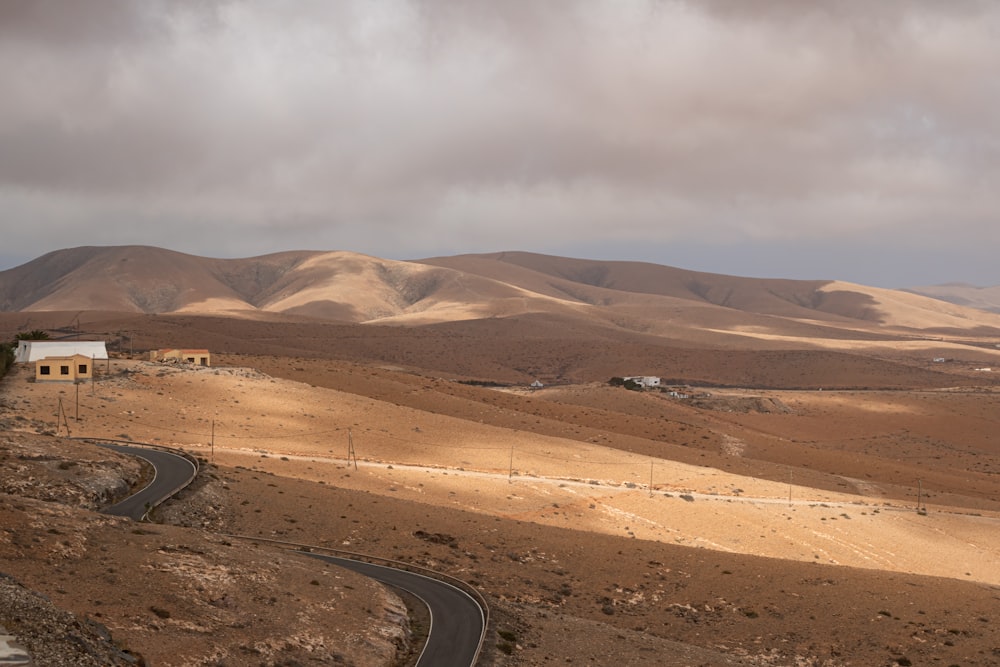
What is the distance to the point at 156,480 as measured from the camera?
39.5 metres

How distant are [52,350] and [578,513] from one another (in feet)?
162

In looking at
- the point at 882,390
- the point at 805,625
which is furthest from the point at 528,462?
the point at 882,390

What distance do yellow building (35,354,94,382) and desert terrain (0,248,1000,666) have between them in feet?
3.89

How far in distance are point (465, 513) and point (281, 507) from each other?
8708 mm

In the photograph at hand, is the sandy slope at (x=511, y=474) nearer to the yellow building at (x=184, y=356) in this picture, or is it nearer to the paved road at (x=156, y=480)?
the paved road at (x=156, y=480)

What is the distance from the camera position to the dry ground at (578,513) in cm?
2856

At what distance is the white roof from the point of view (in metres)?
73.4

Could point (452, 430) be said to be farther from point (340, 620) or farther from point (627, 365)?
point (627, 365)

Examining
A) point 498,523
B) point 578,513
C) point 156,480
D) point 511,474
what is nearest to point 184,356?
point 511,474

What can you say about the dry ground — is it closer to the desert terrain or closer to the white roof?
the desert terrain

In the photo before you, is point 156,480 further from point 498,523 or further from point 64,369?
point 64,369

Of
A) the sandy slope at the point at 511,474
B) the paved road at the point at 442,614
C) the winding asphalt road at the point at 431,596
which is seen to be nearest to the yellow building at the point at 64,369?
the sandy slope at the point at 511,474

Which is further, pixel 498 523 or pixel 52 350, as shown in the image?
pixel 52 350

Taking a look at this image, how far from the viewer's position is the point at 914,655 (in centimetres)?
2861
